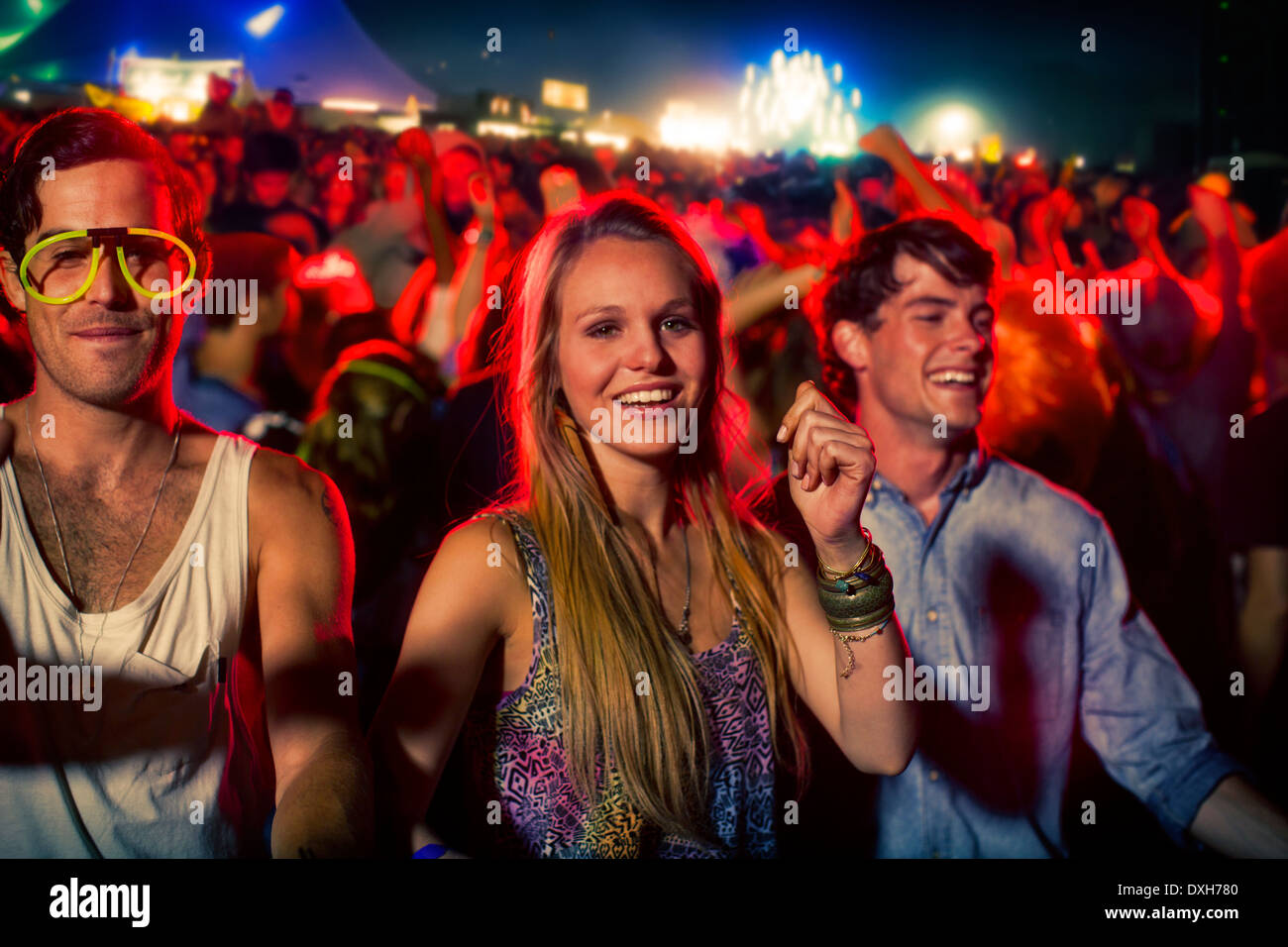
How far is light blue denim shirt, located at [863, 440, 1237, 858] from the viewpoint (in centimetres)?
191

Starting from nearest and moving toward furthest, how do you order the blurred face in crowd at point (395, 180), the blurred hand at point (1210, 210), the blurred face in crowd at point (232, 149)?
1. the blurred hand at point (1210, 210)
2. the blurred face in crowd at point (395, 180)
3. the blurred face in crowd at point (232, 149)

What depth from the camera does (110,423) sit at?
1.58 meters

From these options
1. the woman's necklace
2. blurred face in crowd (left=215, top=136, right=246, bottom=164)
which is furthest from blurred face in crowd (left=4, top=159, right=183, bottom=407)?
blurred face in crowd (left=215, top=136, right=246, bottom=164)

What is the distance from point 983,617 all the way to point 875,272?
0.89 m

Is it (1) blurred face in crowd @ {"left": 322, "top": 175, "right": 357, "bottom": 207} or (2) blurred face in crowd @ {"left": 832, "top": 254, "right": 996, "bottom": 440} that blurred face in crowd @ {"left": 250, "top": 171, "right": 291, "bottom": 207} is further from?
(2) blurred face in crowd @ {"left": 832, "top": 254, "right": 996, "bottom": 440}

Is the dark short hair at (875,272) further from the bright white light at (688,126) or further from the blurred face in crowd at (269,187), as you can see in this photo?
the blurred face in crowd at (269,187)

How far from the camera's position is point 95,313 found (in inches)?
60.5

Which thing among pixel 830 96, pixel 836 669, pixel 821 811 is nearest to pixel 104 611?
pixel 836 669

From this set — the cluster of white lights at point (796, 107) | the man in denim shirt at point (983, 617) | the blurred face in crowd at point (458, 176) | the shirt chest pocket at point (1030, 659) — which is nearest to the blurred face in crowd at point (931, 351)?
the man in denim shirt at point (983, 617)

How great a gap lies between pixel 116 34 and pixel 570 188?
197 centimetres

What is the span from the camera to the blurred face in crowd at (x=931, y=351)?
2025mm

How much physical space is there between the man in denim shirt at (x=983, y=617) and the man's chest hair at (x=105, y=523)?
135 cm

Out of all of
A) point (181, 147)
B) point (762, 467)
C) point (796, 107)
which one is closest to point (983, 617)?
point (762, 467)
